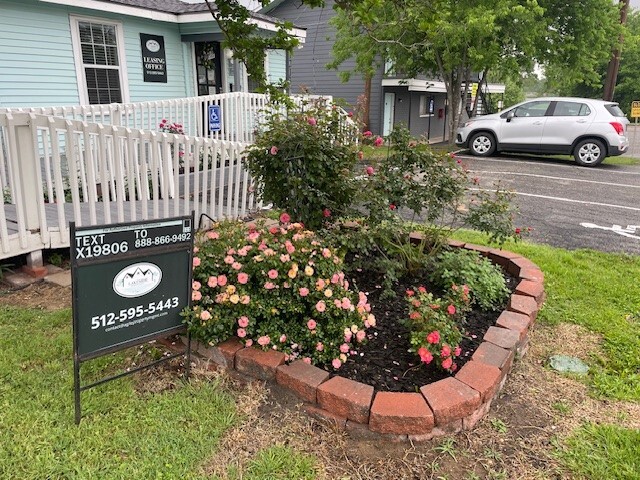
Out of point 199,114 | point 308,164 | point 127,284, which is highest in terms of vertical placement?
point 199,114

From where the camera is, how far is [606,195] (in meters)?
7.73

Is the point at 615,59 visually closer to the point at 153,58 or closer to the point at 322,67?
the point at 322,67

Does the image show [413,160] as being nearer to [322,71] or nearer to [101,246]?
[101,246]

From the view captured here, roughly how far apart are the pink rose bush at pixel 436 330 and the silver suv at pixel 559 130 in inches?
383

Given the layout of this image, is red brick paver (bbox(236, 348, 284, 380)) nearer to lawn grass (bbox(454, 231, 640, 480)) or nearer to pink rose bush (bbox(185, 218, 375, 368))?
pink rose bush (bbox(185, 218, 375, 368))

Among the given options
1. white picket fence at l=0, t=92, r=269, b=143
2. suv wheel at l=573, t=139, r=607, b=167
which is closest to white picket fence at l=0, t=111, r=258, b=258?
white picket fence at l=0, t=92, r=269, b=143

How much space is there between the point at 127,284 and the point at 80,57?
7422mm

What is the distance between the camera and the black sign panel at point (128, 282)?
1916 millimetres

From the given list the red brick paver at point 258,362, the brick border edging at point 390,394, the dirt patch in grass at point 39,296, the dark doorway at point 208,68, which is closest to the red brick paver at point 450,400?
the brick border edging at point 390,394

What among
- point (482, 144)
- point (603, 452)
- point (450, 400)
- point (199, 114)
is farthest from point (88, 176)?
point (482, 144)

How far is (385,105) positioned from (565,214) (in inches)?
446

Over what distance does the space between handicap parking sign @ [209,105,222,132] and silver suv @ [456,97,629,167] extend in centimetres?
684

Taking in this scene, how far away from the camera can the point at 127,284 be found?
2.07 m

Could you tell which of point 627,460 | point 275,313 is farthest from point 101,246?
point 627,460
